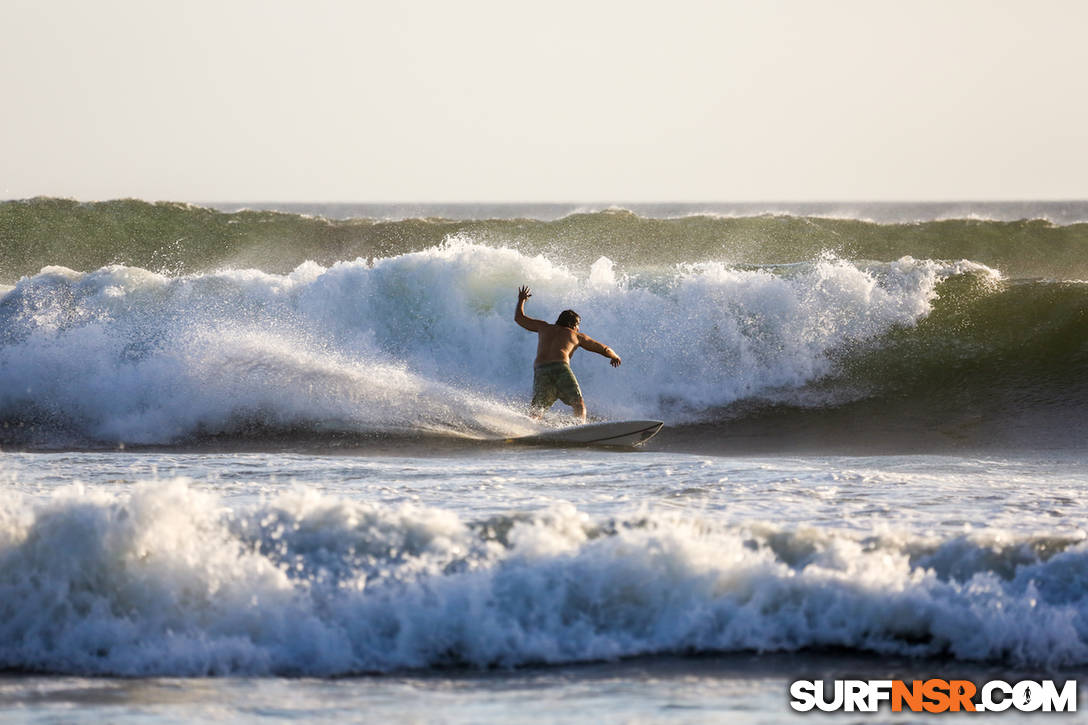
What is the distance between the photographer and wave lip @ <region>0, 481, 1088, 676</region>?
19.8ft

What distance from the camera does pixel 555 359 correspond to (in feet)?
42.8

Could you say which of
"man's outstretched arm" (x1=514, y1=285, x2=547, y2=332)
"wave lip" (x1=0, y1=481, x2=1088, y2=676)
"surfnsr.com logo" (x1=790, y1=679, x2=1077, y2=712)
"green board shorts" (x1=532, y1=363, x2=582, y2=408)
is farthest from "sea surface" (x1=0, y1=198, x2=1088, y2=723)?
"man's outstretched arm" (x1=514, y1=285, x2=547, y2=332)

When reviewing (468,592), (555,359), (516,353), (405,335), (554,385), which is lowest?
(468,592)

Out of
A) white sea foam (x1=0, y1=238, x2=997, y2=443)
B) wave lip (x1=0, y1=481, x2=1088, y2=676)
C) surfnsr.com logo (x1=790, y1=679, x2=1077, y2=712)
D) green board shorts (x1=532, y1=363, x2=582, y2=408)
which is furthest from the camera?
white sea foam (x1=0, y1=238, x2=997, y2=443)

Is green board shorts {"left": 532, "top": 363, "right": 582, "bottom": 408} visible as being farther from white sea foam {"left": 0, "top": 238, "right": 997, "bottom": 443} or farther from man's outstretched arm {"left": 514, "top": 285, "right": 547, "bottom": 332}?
white sea foam {"left": 0, "top": 238, "right": 997, "bottom": 443}

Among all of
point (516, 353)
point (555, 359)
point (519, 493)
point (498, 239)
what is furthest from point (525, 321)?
point (498, 239)

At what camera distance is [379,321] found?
56.0 feet

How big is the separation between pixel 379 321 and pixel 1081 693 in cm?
1256

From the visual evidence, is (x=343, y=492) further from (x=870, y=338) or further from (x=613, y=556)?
(x=870, y=338)

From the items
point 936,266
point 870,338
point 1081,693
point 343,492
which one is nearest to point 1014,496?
point 1081,693

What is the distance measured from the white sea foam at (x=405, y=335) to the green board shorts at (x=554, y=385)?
912 millimetres

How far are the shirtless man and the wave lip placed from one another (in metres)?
5.95

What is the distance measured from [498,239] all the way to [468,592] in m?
17.7

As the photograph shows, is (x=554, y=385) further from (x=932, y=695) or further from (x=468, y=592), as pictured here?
(x=932, y=695)
